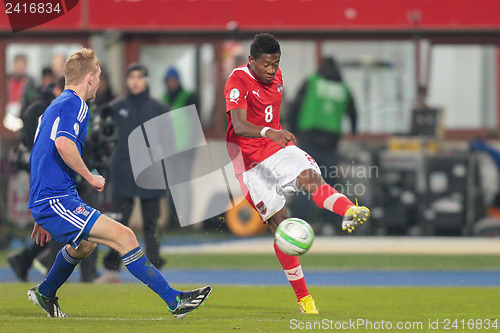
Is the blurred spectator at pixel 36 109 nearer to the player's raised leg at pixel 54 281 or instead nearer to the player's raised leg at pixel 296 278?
the player's raised leg at pixel 54 281

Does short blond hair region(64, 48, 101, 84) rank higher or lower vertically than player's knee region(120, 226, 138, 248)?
higher

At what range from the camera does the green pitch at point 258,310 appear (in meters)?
7.11

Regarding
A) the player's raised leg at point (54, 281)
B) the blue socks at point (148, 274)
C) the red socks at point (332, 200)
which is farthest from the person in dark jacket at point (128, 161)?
the blue socks at point (148, 274)

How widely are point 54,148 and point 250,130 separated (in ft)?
5.16

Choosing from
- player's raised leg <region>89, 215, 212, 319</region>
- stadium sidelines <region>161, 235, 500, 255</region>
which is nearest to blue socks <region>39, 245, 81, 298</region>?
player's raised leg <region>89, 215, 212, 319</region>

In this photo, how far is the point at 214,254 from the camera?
47.7ft

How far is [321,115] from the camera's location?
15070 millimetres

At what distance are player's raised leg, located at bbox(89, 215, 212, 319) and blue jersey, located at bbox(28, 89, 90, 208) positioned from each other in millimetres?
379

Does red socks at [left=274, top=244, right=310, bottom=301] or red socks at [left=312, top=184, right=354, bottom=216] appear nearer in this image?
red socks at [left=312, top=184, right=354, bottom=216]

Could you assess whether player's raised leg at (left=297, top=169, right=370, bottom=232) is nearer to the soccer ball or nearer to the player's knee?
the soccer ball

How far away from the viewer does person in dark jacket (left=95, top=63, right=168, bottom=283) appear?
36.4 feet

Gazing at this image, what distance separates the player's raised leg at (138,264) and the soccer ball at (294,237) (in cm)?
75

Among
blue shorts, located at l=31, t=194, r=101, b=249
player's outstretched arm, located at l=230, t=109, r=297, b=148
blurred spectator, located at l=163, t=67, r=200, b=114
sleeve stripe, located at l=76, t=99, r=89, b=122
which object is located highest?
sleeve stripe, located at l=76, t=99, r=89, b=122

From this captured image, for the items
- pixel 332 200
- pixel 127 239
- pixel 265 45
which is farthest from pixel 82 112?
pixel 332 200
